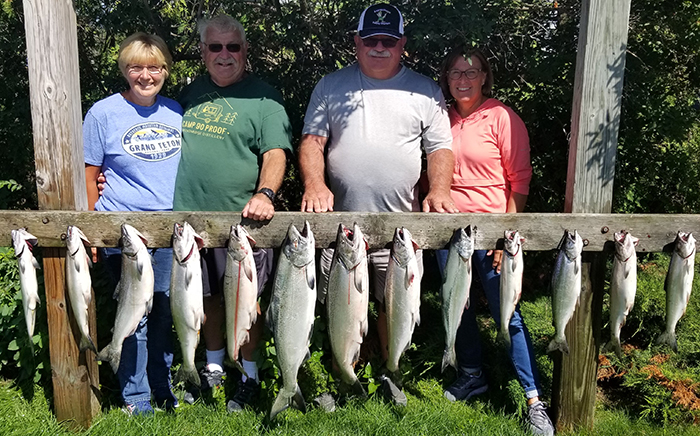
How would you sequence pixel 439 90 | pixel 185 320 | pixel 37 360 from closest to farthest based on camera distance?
1. pixel 185 320
2. pixel 439 90
3. pixel 37 360

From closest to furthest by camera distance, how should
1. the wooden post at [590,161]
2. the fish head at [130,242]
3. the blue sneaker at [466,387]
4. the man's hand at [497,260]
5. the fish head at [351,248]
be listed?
the fish head at [351,248]
the fish head at [130,242]
the wooden post at [590,161]
the man's hand at [497,260]
the blue sneaker at [466,387]

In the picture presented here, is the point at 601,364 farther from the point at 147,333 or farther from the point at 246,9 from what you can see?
the point at 246,9

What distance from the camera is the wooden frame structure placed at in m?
3.12

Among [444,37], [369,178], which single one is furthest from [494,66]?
[369,178]

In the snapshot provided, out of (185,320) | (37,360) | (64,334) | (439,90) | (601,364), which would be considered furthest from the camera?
(601,364)

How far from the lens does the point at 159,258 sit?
357 centimetres

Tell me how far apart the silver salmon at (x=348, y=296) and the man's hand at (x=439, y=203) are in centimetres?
55

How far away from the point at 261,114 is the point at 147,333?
1.62m

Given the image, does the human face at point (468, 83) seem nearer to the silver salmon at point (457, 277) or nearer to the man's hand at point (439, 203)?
the man's hand at point (439, 203)

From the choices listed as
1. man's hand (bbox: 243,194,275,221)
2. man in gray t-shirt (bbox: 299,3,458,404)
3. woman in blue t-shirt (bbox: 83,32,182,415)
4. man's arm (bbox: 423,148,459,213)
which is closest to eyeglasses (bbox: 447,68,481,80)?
man in gray t-shirt (bbox: 299,3,458,404)

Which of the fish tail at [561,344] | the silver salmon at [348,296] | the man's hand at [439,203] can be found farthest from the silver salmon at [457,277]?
the fish tail at [561,344]

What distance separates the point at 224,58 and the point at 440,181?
1550 millimetres

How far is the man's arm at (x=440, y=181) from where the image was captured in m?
3.38

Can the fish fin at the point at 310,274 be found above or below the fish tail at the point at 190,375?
above
